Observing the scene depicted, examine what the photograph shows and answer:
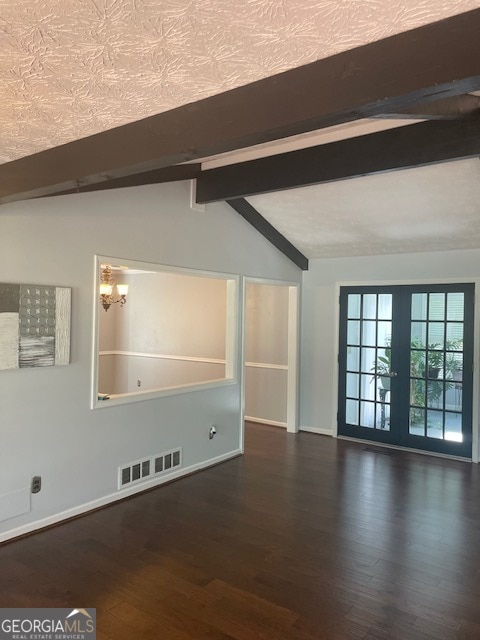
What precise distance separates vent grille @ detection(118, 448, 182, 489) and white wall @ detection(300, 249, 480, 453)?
2.56m

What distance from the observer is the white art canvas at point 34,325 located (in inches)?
129

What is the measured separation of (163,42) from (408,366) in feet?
17.2

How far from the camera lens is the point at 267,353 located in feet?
23.3

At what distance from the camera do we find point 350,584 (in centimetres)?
291

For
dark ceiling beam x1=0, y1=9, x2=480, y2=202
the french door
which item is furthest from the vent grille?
dark ceiling beam x1=0, y1=9, x2=480, y2=202

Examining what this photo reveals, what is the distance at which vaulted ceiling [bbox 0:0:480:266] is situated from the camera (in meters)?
Answer: 1.26

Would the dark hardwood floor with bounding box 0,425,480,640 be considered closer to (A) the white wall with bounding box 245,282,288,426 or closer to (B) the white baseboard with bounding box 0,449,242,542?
(B) the white baseboard with bounding box 0,449,242,542

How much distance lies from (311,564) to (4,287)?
9.27 ft

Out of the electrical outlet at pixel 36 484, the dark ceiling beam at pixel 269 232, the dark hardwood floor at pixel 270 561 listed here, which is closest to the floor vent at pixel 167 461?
the dark hardwood floor at pixel 270 561

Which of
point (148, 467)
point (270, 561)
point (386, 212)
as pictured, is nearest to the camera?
point (270, 561)

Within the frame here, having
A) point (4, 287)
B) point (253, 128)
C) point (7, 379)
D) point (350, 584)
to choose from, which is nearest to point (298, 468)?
point (350, 584)

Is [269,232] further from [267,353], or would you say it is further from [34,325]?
[34,325]

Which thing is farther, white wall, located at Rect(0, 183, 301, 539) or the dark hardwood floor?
white wall, located at Rect(0, 183, 301, 539)

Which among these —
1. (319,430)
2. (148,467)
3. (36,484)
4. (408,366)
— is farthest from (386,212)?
(36,484)
